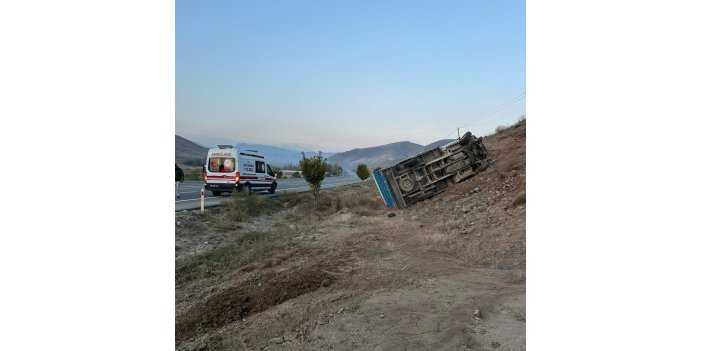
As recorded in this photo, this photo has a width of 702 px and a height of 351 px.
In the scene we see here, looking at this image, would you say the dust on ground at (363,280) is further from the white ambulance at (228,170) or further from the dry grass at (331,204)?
the white ambulance at (228,170)

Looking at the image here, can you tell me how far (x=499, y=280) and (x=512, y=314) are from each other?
1.14 m

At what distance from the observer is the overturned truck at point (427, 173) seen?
11414 mm

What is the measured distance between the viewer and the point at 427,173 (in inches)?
458

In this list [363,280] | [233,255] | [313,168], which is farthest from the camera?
[313,168]

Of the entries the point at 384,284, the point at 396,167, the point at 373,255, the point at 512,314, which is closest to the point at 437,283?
the point at 384,284

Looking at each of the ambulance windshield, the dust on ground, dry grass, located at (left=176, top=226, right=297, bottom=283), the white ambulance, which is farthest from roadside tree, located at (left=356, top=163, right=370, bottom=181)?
dry grass, located at (left=176, top=226, right=297, bottom=283)

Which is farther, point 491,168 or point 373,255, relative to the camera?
point 491,168

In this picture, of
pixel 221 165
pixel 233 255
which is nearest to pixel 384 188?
pixel 233 255

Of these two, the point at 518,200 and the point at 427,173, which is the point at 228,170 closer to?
the point at 427,173

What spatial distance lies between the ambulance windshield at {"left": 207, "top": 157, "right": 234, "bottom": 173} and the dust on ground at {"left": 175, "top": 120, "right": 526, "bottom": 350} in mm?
3760

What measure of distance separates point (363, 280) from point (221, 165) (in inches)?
411

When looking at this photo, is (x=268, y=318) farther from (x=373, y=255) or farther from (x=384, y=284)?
(x=373, y=255)

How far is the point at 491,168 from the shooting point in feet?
38.5

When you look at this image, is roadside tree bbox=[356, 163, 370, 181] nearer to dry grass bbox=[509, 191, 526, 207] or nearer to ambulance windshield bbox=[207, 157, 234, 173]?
ambulance windshield bbox=[207, 157, 234, 173]
